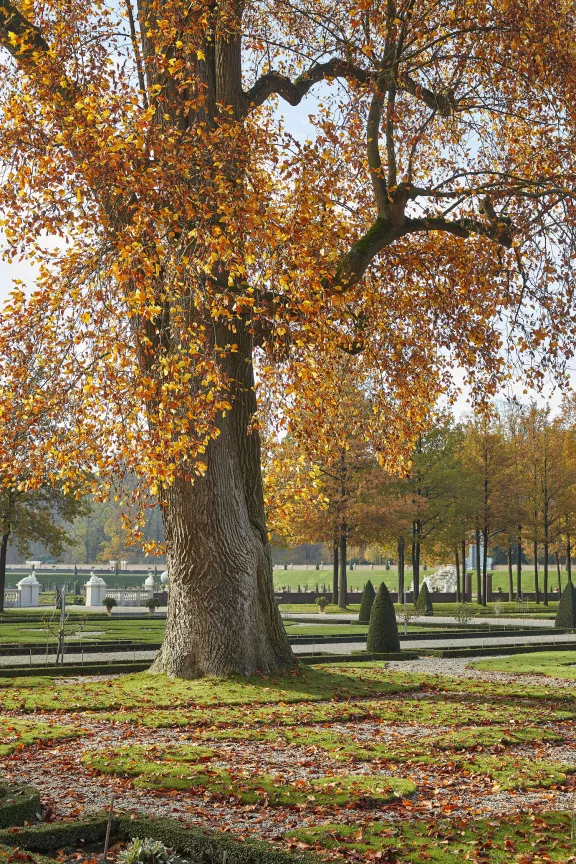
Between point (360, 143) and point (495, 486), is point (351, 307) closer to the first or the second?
point (360, 143)

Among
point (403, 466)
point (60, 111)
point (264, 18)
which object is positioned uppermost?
point (264, 18)

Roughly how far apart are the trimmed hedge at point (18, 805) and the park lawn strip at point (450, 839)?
1.62m

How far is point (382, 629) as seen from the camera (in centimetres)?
1980

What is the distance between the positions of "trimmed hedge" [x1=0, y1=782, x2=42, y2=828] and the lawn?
23cm

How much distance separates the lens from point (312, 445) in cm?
1477

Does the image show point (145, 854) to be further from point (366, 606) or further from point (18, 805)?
point (366, 606)

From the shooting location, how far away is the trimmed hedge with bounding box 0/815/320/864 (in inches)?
199

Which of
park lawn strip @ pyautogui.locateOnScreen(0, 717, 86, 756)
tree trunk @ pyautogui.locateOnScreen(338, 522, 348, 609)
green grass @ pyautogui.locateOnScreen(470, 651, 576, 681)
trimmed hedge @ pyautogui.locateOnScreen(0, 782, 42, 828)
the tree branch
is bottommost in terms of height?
green grass @ pyautogui.locateOnScreen(470, 651, 576, 681)

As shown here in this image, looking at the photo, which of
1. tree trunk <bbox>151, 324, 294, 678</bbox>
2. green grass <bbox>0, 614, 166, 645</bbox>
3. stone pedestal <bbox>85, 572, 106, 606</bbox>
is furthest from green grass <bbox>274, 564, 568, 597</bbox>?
tree trunk <bbox>151, 324, 294, 678</bbox>

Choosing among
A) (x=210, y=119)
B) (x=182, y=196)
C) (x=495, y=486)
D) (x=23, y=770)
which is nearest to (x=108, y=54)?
(x=210, y=119)

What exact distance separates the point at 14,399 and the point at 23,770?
18.2 feet

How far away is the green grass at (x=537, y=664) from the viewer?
1717cm

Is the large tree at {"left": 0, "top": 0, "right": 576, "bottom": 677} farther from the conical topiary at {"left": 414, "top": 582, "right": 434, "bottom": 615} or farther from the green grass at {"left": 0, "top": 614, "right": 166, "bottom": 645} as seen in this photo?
the conical topiary at {"left": 414, "top": 582, "right": 434, "bottom": 615}

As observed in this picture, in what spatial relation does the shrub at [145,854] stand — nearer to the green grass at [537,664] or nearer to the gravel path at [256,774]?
the gravel path at [256,774]
